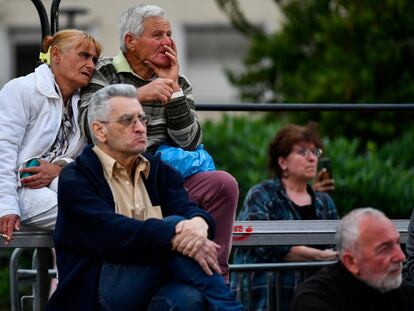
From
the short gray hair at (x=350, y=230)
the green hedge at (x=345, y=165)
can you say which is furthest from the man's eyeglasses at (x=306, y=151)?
the short gray hair at (x=350, y=230)

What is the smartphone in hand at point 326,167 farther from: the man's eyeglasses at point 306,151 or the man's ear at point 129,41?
the man's ear at point 129,41

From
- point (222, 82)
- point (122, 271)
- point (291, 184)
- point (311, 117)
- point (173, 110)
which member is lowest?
point (222, 82)

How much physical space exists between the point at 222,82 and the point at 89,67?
20943 millimetres

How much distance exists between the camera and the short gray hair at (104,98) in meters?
6.19

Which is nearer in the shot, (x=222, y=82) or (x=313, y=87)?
(x=313, y=87)

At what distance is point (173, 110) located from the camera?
6715 mm

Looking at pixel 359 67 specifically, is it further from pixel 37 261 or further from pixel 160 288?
pixel 160 288

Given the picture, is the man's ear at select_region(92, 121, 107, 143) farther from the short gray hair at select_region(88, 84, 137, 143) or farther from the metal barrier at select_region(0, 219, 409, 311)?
the metal barrier at select_region(0, 219, 409, 311)

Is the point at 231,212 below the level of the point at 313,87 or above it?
above

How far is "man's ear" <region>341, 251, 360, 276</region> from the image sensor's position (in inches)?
225

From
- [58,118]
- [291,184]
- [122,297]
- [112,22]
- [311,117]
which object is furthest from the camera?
[112,22]

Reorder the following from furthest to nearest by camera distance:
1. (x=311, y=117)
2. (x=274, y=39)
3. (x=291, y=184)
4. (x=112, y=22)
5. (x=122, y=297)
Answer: (x=112, y=22) < (x=274, y=39) < (x=311, y=117) < (x=291, y=184) < (x=122, y=297)

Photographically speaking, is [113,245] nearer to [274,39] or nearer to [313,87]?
[313,87]

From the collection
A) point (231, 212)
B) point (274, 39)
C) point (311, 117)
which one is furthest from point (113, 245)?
point (274, 39)
